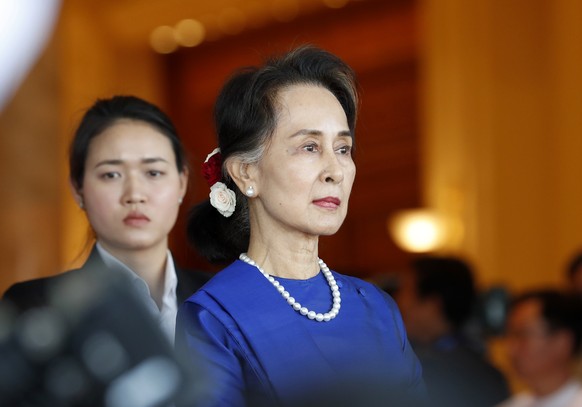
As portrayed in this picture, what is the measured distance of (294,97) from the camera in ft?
6.70

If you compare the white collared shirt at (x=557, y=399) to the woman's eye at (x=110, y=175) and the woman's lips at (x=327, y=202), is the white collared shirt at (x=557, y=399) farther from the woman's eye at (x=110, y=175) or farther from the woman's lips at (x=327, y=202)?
the woman's lips at (x=327, y=202)

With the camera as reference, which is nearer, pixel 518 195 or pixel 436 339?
pixel 436 339

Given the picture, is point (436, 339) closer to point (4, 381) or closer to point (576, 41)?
point (4, 381)

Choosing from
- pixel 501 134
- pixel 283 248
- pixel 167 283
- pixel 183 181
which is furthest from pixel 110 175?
pixel 501 134

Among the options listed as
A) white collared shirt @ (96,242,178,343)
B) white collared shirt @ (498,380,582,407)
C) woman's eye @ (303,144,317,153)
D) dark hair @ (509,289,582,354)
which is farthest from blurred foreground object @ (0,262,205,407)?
dark hair @ (509,289,582,354)

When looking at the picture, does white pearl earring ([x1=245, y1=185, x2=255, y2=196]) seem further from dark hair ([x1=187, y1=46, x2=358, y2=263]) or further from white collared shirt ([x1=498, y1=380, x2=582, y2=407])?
white collared shirt ([x1=498, y1=380, x2=582, y2=407])

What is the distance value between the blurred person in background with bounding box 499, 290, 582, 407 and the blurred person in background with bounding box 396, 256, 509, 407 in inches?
4.9

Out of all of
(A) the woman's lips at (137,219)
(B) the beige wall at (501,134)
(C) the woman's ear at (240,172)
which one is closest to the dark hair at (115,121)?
(A) the woman's lips at (137,219)

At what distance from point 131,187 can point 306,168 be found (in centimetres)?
81

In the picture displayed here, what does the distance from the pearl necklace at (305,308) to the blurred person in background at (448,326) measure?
77.1 inches

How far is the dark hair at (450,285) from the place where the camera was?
181 inches

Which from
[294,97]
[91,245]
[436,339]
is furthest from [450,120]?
[294,97]

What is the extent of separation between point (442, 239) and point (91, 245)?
260 inches

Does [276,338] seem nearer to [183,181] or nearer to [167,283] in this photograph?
[167,283]
